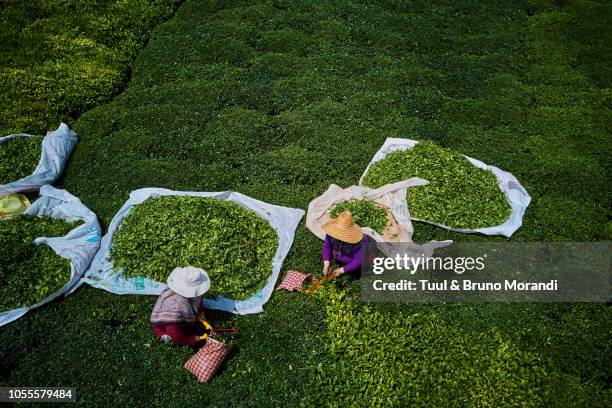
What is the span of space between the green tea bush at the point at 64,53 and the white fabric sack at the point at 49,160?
65 centimetres

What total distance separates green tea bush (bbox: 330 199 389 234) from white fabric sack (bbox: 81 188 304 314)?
2.19ft

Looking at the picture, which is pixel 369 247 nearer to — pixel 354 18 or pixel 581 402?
pixel 581 402

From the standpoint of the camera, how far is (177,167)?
9.20 meters

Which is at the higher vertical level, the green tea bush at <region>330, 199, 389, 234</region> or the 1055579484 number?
the green tea bush at <region>330, 199, 389, 234</region>

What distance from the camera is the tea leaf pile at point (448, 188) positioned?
8102 mm

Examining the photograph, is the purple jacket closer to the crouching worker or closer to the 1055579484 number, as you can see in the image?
the crouching worker

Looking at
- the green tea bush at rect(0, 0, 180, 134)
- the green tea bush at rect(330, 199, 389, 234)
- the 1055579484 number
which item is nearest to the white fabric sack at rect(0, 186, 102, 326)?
the 1055579484 number

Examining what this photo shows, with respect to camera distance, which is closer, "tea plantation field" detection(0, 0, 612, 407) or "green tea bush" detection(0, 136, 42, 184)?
"tea plantation field" detection(0, 0, 612, 407)

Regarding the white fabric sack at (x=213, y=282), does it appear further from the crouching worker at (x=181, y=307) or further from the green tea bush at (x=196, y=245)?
the crouching worker at (x=181, y=307)

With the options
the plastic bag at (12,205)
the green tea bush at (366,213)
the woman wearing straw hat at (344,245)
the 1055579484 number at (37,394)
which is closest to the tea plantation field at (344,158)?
the 1055579484 number at (37,394)

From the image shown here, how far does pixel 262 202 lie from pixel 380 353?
3.12 metres

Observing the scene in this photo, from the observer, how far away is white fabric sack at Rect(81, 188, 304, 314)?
690 cm

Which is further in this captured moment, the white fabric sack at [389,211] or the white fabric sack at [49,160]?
the white fabric sack at [49,160]

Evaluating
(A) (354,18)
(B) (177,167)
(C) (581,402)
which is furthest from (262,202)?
(A) (354,18)
